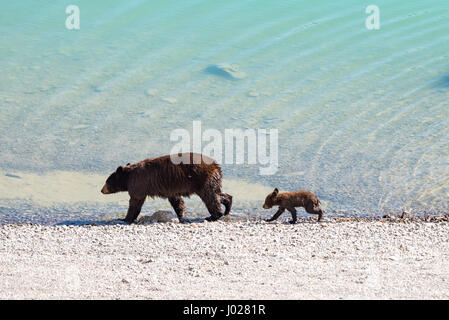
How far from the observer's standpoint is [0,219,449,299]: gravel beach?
6461 mm

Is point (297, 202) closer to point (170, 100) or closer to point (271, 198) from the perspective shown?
point (271, 198)

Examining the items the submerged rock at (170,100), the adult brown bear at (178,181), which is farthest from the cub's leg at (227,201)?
the submerged rock at (170,100)

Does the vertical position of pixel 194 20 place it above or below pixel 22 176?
above

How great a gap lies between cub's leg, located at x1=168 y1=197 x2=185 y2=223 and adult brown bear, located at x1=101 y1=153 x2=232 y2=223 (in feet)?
0.05

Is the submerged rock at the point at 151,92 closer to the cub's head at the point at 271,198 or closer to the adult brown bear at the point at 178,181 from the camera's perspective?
the adult brown bear at the point at 178,181

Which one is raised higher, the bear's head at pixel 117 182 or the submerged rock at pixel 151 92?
the submerged rock at pixel 151 92

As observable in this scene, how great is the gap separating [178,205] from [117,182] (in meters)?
0.99

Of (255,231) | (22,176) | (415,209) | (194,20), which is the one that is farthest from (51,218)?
(194,20)

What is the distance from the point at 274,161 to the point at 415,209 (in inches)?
126

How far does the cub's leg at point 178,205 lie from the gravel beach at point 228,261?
93 centimetres

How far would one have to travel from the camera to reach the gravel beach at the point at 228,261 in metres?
6.46

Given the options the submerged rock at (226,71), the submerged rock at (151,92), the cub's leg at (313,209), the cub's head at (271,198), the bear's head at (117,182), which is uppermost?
the submerged rock at (226,71)

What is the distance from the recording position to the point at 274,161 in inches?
519
